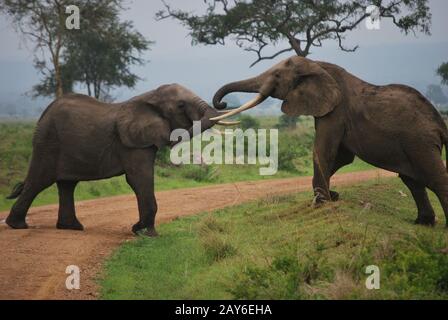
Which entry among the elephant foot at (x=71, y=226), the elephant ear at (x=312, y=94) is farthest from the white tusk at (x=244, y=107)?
the elephant foot at (x=71, y=226)

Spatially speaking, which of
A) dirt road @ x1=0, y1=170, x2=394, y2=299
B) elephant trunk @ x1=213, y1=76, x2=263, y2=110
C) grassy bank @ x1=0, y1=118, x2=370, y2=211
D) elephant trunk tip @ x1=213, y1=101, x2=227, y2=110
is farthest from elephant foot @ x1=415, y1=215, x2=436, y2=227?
grassy bank @ x1=0, y1=118, x2=370, y2=211

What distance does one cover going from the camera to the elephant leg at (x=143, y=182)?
12.0 metres

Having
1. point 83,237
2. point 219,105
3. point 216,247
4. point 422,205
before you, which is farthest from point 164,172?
point 216,247

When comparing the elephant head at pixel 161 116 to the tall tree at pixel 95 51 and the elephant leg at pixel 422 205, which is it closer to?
the elephant leg at pixel 422 205

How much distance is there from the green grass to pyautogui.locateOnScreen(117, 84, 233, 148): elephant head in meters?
1.56

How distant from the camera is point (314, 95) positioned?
1230cm

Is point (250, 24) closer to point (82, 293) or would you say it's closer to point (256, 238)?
point (256, 238)

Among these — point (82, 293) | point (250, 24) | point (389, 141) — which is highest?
point (250, 24)

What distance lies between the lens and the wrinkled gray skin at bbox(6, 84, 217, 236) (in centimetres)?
1205

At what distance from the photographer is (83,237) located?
11812 millimetres

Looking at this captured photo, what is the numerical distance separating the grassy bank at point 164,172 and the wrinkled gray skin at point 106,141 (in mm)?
4991

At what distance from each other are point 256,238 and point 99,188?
30.4 ft

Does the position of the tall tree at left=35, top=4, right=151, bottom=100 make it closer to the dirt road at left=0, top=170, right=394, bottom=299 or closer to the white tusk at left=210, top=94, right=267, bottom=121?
the dirt road at left=0, top=170, right=394, bottom=299

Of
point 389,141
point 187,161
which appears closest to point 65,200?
point 389,141
